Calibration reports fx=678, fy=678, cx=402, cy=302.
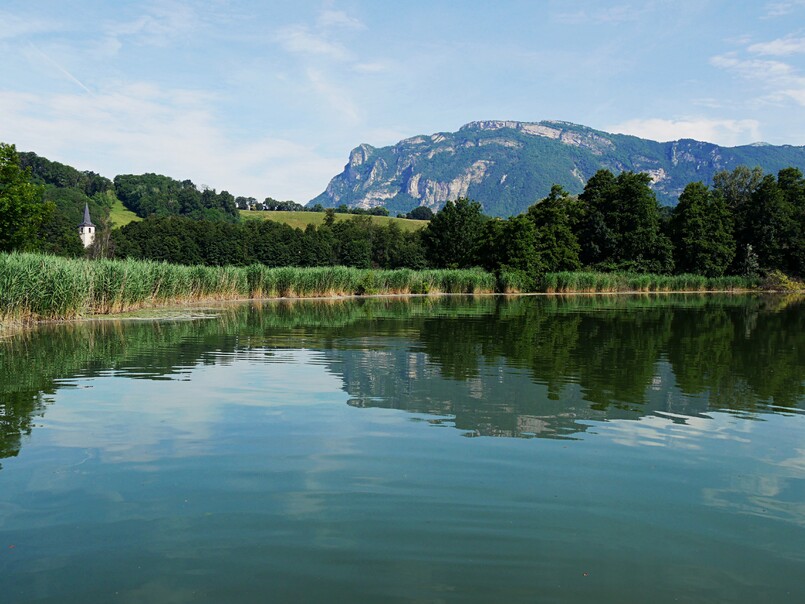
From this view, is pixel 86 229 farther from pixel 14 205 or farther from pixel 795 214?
pixel 795 214

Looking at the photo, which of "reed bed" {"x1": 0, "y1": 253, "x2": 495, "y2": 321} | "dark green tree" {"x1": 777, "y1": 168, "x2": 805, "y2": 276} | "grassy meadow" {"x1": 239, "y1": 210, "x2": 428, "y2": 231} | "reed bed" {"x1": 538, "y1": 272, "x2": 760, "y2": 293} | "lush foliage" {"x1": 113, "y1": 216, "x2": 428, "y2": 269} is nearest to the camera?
"reed bed" {"x1": 0, "y1": 253, "x2": 495, "y2": 321}

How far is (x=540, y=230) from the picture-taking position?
3046 inches

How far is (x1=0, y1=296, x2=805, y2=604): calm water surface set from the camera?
5016 mm

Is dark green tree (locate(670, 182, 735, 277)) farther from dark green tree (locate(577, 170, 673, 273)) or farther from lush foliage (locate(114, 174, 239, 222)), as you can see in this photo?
lush foliage (locate(114, 174, 239, 222))

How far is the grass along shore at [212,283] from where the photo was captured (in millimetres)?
25234

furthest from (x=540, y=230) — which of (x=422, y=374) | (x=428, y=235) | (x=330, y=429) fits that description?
(x=330, y=429)

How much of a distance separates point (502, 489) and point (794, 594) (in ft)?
8.89

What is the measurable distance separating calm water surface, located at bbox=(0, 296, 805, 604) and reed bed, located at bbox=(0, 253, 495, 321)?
34.8ft

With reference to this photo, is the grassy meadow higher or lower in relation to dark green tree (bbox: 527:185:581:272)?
higher

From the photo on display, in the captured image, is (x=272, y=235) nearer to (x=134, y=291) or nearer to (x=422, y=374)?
(x=134, y=291)

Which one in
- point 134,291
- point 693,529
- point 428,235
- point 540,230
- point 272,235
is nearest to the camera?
point 693,529

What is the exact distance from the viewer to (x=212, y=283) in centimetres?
4391

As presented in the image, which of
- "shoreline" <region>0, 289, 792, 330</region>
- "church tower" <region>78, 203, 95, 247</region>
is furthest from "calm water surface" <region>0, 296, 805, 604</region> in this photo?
"church tower" <region>78, 203, 95, 247</region>

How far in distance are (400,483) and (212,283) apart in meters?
39.0
